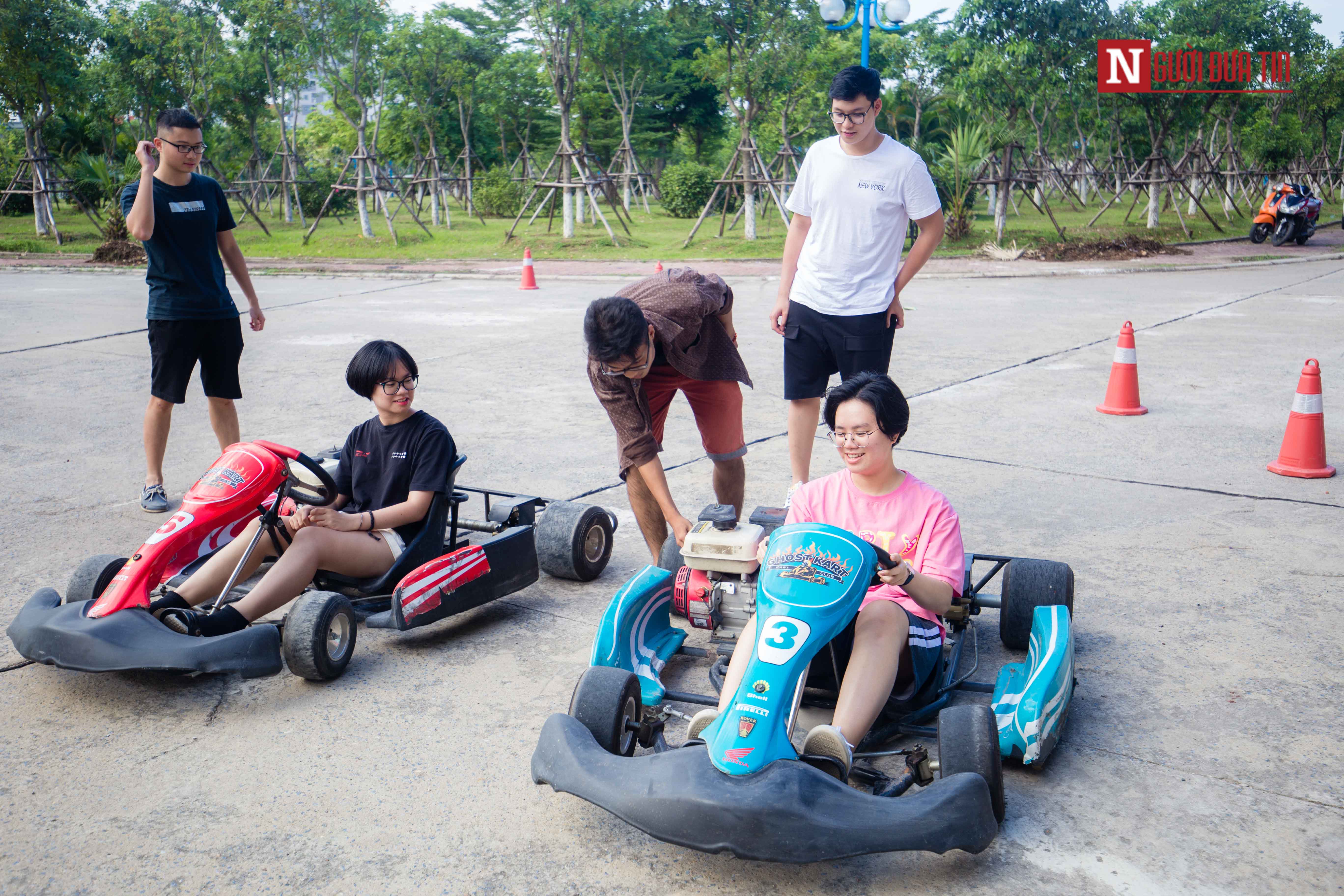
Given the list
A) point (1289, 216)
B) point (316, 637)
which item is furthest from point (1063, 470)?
point (1289, 216)

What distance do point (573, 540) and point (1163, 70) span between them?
21.3m

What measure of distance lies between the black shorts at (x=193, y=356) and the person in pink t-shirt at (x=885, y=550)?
3316 mm

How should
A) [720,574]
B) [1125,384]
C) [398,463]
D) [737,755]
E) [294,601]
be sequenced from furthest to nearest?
[1125,384] → [398,463] → [294,601] → [720,574] → [737,755]

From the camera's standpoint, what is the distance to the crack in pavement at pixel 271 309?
979 centimetres

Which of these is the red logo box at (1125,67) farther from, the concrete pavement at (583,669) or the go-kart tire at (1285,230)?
the concrete pavement at (583,669)

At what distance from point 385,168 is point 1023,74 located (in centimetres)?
2474

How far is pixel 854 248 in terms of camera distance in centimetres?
444

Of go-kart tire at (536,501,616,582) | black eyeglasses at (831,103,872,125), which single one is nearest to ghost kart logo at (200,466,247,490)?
go-kart tire at (536,501,616,582)

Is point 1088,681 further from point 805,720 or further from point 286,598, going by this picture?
point 286,598

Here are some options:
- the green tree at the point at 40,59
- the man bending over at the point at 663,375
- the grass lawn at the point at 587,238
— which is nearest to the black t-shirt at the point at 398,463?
the man bending over at the point at 663,375

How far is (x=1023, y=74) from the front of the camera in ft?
70.2

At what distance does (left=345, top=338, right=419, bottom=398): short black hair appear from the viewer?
3.72 m

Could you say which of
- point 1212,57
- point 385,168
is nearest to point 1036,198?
point 1212,57

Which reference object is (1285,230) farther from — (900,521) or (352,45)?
(900,521)
